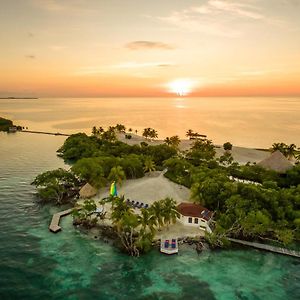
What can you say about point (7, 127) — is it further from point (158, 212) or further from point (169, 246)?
point (169, 246)

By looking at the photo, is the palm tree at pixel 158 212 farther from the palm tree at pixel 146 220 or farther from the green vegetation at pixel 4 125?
the green vegetation at pixel 4 125

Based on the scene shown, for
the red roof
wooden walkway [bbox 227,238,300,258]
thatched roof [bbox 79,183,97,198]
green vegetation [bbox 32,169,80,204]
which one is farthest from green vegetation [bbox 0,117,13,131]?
wooden walkway [bbox 227,238,300,258]

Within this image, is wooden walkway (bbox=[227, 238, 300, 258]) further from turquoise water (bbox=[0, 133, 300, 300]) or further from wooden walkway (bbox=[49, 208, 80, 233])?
wooden walkway (bbox=[49, 208, 80, 233])

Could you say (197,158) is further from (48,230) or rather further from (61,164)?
(48,230)

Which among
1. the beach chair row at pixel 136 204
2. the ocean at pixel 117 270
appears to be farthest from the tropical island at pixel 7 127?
the beach chair row at pixel 136 204

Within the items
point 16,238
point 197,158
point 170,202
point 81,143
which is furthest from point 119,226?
point 81,143

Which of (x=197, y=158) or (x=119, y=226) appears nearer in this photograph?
(x=119, y=226)

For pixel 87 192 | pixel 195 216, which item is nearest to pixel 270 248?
pixel 195 216
